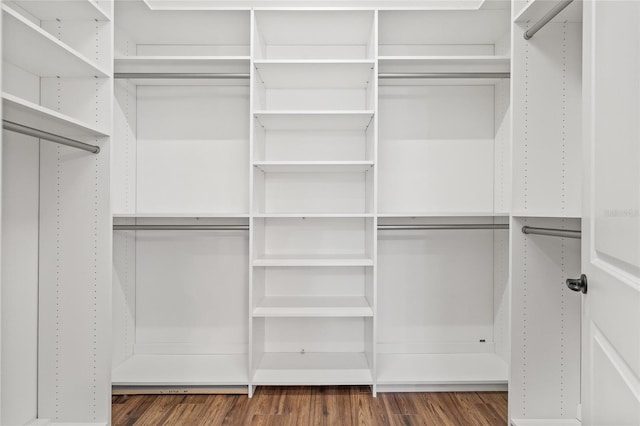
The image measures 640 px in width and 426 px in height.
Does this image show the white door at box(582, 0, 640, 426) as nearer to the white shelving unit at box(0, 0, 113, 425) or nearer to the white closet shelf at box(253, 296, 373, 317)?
the white closet shelf at box(253, 296, 373, 317)

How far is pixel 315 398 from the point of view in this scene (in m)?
2.39

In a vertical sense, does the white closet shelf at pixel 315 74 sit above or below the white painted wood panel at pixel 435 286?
above

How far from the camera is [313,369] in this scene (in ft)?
8.38

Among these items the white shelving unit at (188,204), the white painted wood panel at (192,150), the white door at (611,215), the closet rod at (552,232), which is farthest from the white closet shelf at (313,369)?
the white door at (611,215)

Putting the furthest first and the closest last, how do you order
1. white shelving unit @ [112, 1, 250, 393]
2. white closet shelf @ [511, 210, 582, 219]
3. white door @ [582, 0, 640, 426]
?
white shelving unit @ [112, 1, 250, 393] → white closet shelf @ [511, 210, 582, 219] → white door @ [582, 0, 640, 426]

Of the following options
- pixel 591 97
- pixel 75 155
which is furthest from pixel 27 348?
pixel 591 97

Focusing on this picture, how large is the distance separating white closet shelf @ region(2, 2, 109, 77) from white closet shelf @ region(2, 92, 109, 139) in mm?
231

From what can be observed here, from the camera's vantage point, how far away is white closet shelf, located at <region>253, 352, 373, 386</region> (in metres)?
2.42

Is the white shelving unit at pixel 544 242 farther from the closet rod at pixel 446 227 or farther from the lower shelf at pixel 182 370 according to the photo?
the lower shelf at pixel 182 370

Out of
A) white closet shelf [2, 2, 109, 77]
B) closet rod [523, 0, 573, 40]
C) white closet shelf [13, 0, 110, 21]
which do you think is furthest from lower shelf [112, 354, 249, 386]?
closet rod [523, 0, 573, 40]

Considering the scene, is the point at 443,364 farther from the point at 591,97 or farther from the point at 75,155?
the point at 75,155

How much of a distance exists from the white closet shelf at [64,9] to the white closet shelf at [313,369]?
6.39 feet

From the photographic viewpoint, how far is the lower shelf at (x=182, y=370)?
2.43 metres

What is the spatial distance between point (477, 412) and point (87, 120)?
236 cm
